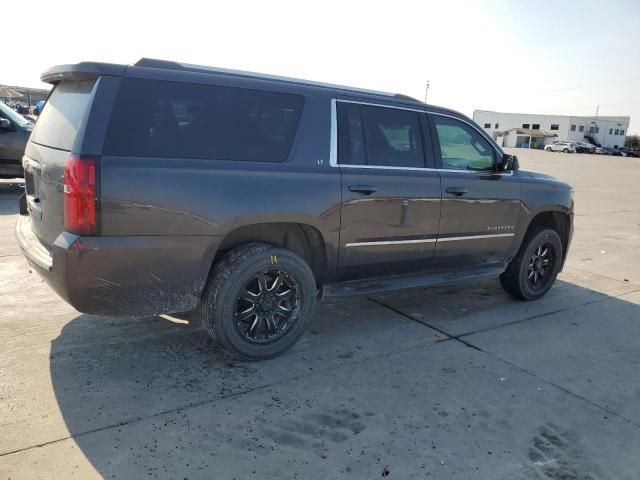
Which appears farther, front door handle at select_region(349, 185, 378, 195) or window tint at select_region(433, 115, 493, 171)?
window tint at select_region(433, 115, 493, 171)

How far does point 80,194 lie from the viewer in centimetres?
304

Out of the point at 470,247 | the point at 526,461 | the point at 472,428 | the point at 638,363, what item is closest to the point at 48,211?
the point at 472,428

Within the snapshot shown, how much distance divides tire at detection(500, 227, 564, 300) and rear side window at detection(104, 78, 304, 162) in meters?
3.10

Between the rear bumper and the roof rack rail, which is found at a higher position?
the roof rack rail

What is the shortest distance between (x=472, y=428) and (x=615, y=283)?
4568mm

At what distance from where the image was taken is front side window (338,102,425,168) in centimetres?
413

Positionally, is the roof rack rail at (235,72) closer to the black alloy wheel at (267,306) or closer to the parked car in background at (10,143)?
the black alloy wheel at (267,306)

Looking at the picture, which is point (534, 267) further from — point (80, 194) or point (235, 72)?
point (80, 194)

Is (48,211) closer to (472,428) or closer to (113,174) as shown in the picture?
(113,174)

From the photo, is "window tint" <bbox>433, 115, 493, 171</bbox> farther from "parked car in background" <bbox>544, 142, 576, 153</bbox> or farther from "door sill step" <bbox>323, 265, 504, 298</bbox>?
"parked car in background" <bbox>544, 142, 576, 153</bbox>

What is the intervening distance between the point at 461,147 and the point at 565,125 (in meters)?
102

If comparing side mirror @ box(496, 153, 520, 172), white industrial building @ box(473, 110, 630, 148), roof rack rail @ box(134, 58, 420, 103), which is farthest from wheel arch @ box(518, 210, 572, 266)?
white industrial building @ box(473, 110, 630, 148)

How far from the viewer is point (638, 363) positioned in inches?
169

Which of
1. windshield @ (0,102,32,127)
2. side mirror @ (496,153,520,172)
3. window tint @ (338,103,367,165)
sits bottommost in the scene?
windshield @ (0,102,32,127)
